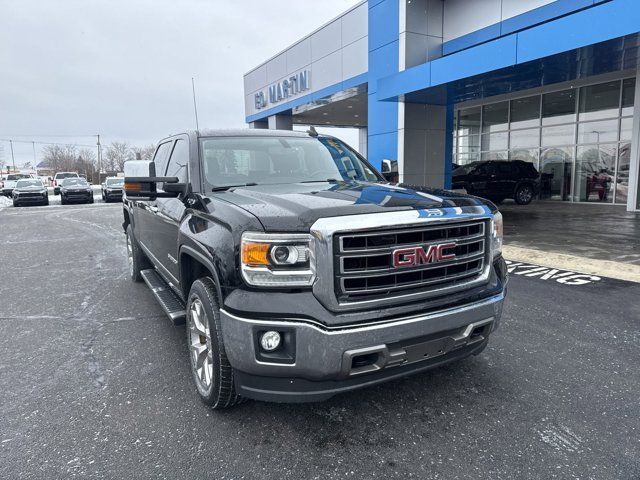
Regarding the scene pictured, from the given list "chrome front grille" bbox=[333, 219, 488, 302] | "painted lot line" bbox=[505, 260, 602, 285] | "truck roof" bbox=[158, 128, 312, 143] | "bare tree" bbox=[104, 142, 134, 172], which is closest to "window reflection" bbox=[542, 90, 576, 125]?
"painted lot line" bbox=[505, 260, 602, 285]

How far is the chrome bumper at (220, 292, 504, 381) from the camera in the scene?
2.31 m

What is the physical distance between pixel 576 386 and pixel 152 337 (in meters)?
3.58

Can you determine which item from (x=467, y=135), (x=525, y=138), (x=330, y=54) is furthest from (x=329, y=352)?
(x=467, y=135)

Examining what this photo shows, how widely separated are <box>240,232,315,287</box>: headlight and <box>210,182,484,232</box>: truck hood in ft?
0.19

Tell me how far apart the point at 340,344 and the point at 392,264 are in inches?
20.8

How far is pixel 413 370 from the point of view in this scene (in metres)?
2.62

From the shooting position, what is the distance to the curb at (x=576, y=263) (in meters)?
6.43

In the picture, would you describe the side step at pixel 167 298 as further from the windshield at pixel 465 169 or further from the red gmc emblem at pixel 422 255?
the windshield at pixel 465 169

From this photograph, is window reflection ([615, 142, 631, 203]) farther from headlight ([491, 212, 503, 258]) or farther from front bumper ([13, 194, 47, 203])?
front bumper ([13, 194, 47, 203])

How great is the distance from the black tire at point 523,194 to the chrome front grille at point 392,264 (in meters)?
16.8

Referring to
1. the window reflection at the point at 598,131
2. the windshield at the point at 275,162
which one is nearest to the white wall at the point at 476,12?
the window reflection at the point at 598,131

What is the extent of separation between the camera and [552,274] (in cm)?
655

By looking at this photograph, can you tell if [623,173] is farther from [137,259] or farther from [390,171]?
[137,259]

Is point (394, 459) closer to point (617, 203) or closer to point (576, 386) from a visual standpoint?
point (576, 386)
